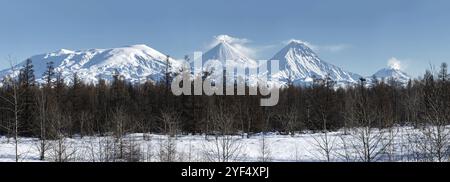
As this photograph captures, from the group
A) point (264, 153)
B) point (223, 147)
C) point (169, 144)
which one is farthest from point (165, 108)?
point (223, 147)

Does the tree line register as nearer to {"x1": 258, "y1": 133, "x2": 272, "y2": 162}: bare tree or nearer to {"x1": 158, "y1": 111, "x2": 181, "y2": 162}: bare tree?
{"x1": 158, "y1": 111, "x2": 181, "y2": 162}: bare tree

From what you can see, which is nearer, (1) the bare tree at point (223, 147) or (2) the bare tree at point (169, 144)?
(2) the bare tree at point (169, 144)

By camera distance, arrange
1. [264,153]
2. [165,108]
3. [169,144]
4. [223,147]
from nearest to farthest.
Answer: [223,147] → [264,153] → [169,144] → [165,108]

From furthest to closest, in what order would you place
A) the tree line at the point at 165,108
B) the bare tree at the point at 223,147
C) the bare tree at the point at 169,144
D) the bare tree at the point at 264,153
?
the tree line at the point at 165,108 < the bare tree at the point at 264,153 < the bare tree at the point at 223,147 < the bare tree at the point at 169,144

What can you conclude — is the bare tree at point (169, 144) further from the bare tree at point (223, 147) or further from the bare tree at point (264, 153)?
the bare tree at point (264, 153)

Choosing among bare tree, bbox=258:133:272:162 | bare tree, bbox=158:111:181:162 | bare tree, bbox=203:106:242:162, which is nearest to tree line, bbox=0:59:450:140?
bare tree, bbox=158:111:181:162

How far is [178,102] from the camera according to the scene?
5047cm

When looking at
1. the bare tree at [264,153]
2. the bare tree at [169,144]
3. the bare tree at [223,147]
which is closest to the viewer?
the bare tree at [169,144]

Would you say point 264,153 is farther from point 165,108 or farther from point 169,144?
point 165,108

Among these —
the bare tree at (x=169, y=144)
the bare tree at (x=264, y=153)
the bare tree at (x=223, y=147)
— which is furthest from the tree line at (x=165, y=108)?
the bare tree at (x=264, y=153)

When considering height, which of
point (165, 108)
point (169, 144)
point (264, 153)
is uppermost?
point (165, 108)

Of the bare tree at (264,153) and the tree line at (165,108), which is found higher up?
the tree line at (165,108)

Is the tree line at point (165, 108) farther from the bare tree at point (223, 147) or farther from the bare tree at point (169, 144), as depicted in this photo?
the bare tree at point (223, 147)
